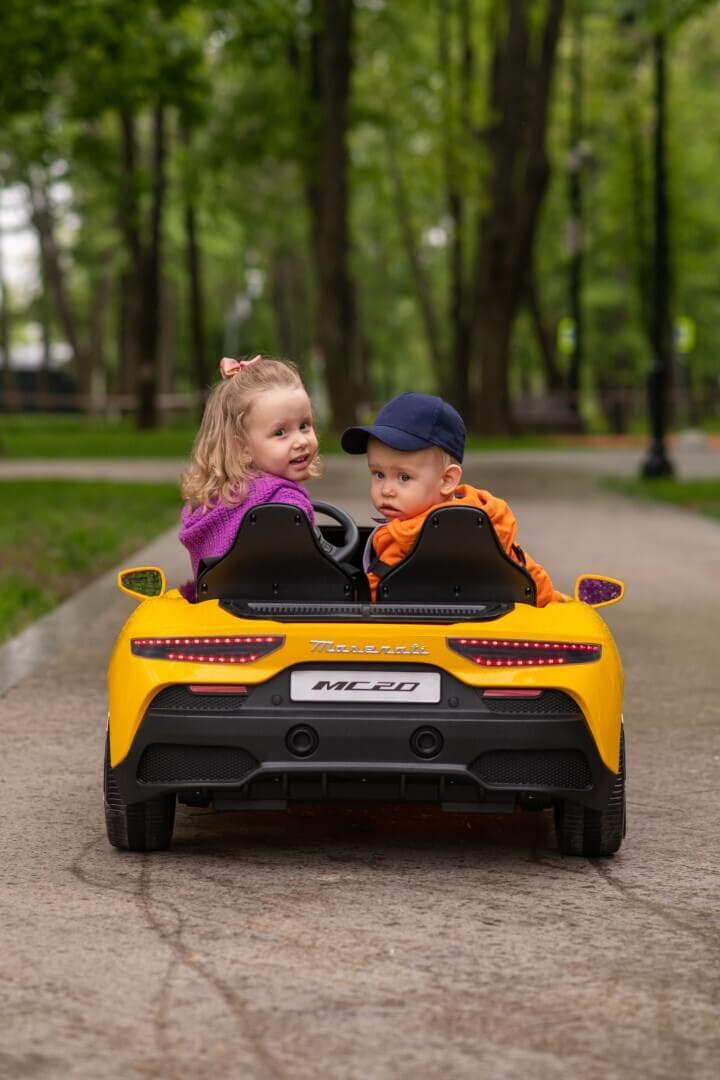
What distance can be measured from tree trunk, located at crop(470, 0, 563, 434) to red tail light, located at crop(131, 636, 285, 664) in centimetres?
3271

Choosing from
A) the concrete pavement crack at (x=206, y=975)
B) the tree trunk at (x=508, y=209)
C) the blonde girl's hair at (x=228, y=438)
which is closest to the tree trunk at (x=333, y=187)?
the tree trunk at (x=508, y=209)

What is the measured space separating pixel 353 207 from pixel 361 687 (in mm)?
59965

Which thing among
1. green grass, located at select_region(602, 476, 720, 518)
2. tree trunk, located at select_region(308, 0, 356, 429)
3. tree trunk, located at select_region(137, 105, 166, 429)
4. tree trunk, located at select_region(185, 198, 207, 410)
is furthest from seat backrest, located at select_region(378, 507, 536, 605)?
tree trunk, located at select_region(185, 198, 207, 410)

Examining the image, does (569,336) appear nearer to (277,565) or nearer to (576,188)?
(576,188)

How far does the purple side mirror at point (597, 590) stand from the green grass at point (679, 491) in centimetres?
1467

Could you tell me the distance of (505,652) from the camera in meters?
5.50

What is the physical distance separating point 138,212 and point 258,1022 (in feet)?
116

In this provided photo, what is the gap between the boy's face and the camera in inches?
232

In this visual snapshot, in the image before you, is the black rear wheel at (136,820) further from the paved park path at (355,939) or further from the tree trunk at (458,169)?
the tree trunk at (458,169)

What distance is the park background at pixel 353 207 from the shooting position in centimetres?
2403

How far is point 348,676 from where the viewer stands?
18.0ft

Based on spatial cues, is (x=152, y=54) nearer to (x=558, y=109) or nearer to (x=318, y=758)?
(x=318, y=758)

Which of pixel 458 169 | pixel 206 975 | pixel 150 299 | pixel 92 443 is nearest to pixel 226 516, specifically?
pixel 206 975

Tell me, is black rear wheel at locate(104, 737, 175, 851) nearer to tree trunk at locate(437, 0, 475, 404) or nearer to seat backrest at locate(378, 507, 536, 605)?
seat backrest at locate(378, 507, 536, 605)
